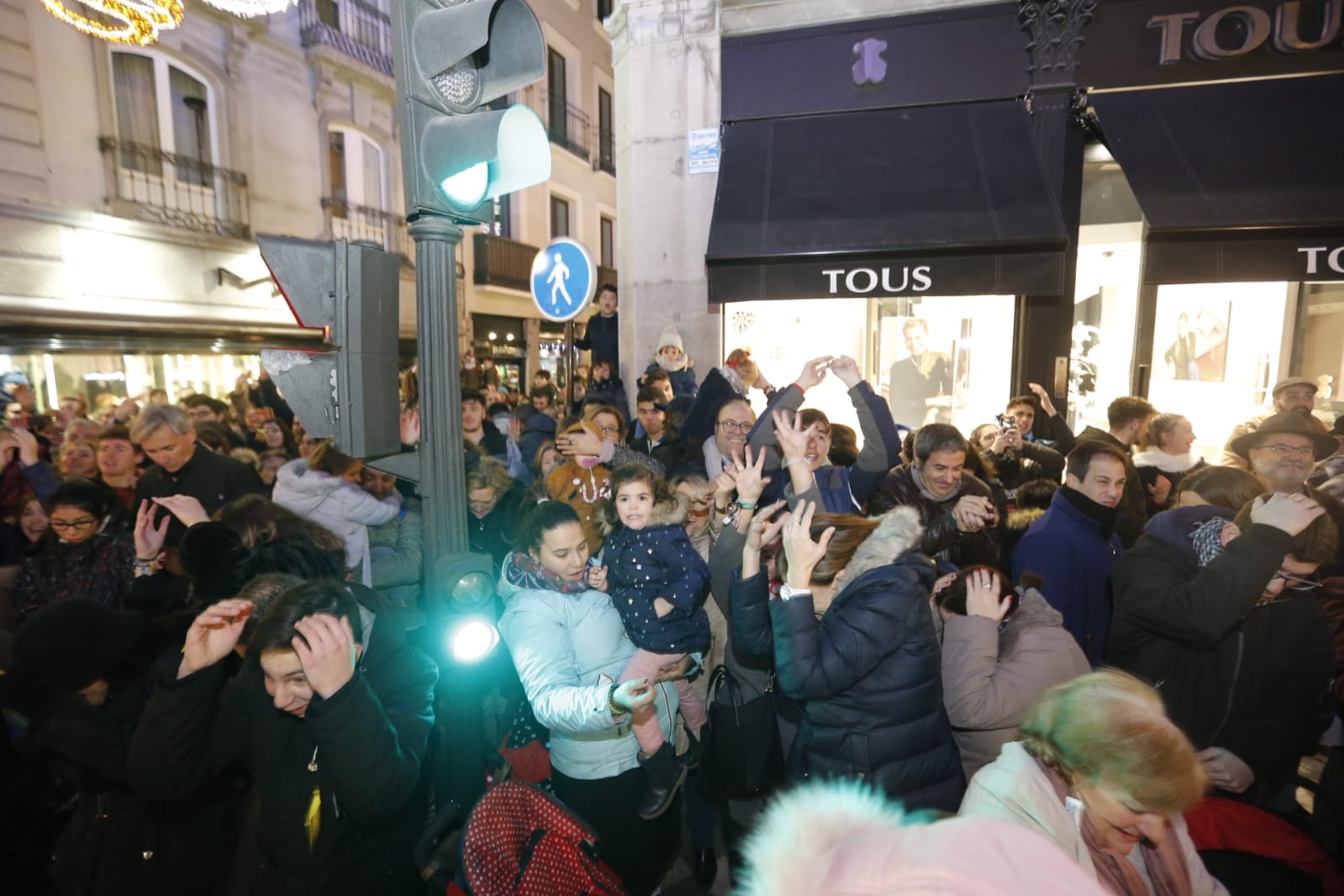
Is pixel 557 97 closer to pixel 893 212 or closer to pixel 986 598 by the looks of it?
pixel 893 212

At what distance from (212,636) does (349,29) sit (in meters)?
18.1

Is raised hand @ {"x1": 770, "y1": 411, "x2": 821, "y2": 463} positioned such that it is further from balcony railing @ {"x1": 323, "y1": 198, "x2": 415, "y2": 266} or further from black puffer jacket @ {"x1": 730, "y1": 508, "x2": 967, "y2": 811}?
balcony railing @ {"x1": 323, "y1": 198, "x2": 415, "y2": 266}

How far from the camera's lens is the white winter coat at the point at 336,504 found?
4.04m

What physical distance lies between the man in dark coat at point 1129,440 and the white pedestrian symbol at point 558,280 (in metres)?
3.64

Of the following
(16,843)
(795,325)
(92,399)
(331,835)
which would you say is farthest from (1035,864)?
(92,399)

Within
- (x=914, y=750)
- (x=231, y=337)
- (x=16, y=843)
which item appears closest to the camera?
(x=914, y=750)

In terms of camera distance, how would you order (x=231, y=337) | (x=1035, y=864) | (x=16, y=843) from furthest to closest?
(x=231, y=337)
(x=16, y=843)
(x=1035, y=864)

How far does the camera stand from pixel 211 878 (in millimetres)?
2383

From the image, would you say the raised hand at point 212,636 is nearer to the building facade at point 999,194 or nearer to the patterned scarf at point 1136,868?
the patterned scarf at point 1136,868

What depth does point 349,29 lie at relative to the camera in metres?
15.3

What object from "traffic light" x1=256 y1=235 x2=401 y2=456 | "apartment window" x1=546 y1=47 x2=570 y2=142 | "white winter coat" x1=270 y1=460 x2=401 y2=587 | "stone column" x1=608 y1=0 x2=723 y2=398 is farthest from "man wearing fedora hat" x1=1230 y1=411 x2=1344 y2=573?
"apartment window" x1=546 y1=47 x2=570 y2=142

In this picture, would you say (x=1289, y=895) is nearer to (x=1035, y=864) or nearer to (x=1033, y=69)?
(x=1035, y=864)

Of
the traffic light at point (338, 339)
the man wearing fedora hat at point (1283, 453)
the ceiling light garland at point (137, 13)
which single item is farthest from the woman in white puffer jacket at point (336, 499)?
the man wearing fedora hat at point (1283, 453)

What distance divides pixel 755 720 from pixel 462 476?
1.79 m
